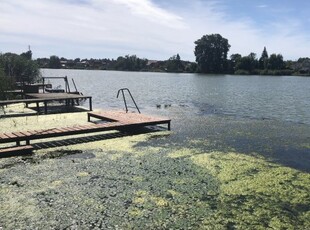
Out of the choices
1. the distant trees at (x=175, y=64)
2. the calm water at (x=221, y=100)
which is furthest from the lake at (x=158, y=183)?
the distant trees at (x=175, y=64)

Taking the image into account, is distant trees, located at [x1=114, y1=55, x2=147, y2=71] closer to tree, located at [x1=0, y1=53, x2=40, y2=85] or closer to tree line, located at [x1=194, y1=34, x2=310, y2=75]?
tree line, located at [x1=194, y1=34, x2=310, y2=75]

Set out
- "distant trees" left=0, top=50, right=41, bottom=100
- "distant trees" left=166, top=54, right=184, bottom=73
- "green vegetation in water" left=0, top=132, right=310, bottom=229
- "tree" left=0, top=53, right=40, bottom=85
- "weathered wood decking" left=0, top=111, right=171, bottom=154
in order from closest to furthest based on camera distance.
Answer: "green vegetation in water" left=0, top=132, right=310, bottom=229 → "weathered wood decking" left=0, top=111, right=171, bottom=154 → "distant trees" left=0, top=50, right=41, bottom=100 → "tree" left=0, top=53, right=40, bottom=85 → "distant trees" left=166, top=54, right=184, bottom=73

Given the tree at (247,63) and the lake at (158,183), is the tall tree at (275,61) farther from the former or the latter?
the lake at (158,183)

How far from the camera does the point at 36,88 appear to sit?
2481 cm

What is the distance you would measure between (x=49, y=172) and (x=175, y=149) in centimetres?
401

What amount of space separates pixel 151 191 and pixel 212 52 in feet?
377

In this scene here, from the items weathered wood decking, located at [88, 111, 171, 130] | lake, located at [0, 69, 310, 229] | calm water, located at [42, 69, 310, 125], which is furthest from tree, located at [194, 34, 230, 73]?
lake, located at [0, 69, 310, 229]

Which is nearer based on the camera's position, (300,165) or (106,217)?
(106,217)

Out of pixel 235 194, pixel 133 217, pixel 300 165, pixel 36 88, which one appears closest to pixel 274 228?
pixel 235 194

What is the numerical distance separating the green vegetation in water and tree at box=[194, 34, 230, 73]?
4415 inches

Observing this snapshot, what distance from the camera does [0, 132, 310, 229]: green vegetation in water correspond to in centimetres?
549

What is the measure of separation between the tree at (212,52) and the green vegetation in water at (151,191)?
112 meters

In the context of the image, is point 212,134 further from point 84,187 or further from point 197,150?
point 84,187

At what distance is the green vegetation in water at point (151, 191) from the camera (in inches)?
216
